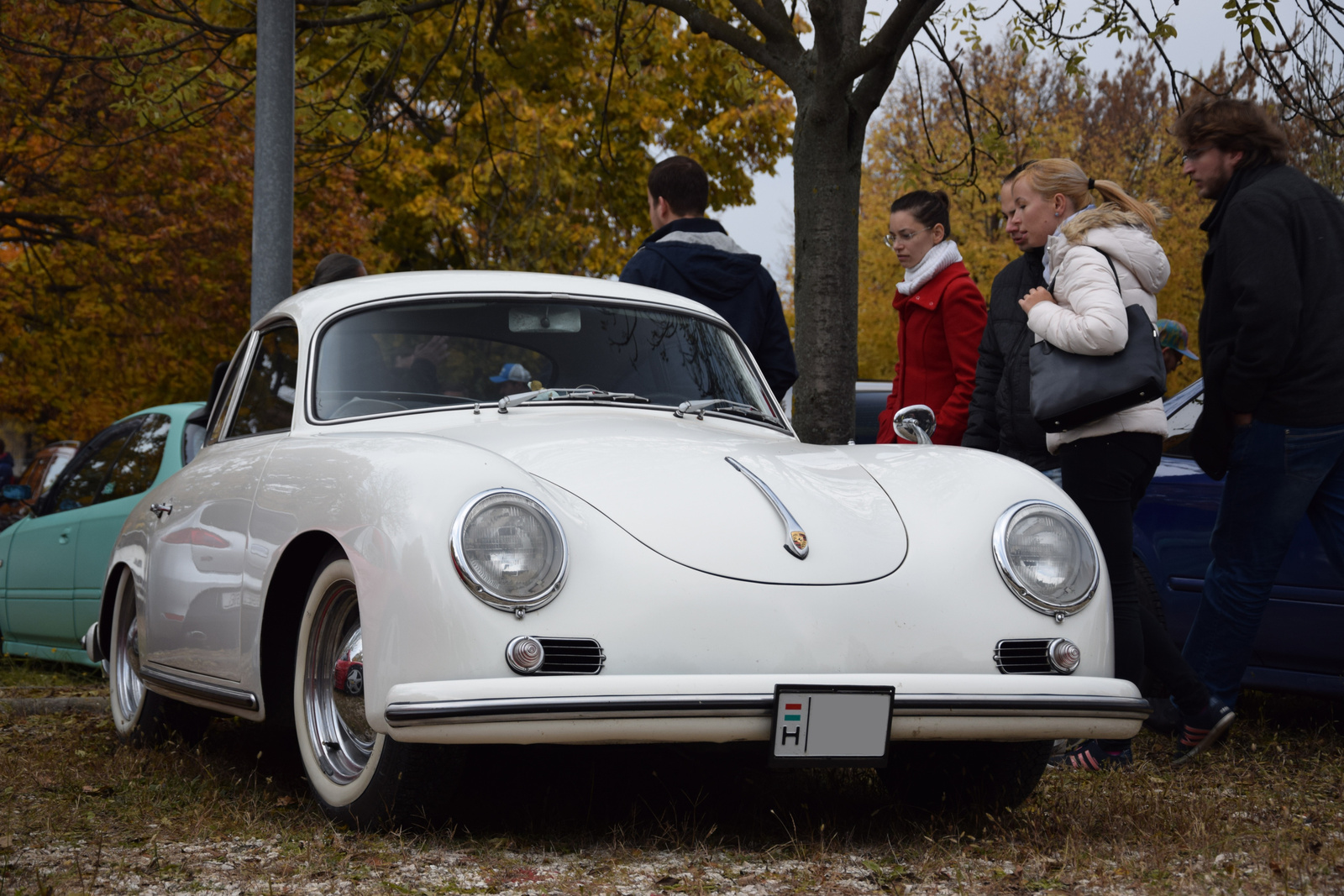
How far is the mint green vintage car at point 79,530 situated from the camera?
23.0 feet

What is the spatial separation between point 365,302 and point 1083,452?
2.40m

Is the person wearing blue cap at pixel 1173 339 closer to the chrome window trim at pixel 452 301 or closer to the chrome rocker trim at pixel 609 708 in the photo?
the chrome window trim at pixel 452 301

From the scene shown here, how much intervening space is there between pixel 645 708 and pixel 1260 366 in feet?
8.67

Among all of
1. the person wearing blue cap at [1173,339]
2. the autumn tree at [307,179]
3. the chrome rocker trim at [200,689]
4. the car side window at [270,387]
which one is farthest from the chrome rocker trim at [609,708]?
the autumn tree at [307,179]

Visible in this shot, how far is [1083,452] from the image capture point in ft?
15.4

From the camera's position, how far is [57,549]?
24.8ft

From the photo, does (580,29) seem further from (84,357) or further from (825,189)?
(825,189)

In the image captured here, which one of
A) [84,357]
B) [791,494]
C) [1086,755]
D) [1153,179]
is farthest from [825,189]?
[1153,179]

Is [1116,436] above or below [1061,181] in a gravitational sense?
below

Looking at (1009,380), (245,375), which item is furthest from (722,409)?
(245,375)

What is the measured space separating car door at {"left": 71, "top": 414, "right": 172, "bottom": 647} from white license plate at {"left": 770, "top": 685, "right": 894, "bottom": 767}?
4.57 meters

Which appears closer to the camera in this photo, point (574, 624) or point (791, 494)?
point (574, 624)

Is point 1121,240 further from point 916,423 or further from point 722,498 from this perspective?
point 722,498

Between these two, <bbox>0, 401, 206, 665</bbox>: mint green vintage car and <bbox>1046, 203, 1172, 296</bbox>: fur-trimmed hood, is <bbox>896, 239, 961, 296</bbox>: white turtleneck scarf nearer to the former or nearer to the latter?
<bbox>1046, 203, 1172, 296</bbox>: fur-trimmed hood
